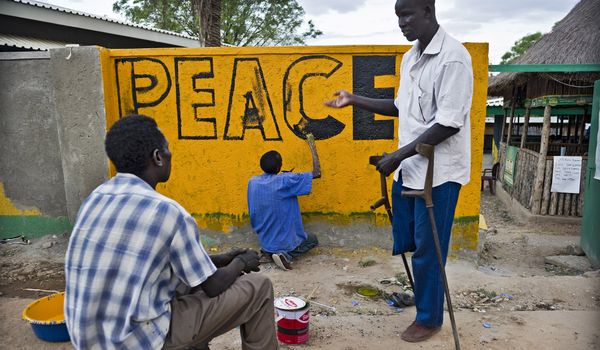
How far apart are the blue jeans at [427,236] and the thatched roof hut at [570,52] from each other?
21.4 ft

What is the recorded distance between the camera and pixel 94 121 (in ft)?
15.3

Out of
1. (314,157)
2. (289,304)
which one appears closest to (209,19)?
(314,157)

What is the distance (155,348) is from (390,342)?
64.0 inches

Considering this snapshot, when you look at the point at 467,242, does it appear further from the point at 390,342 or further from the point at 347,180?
the point at 390,342

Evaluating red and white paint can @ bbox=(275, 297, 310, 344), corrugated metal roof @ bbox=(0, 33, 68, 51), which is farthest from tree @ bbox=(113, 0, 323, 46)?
red and white paint can @ bbox=(275, 297, 310, 344)

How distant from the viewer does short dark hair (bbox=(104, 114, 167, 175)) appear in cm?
179

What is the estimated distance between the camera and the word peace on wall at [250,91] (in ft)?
14.6

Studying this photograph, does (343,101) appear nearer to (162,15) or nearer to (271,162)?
(271,162)

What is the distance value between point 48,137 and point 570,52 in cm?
827

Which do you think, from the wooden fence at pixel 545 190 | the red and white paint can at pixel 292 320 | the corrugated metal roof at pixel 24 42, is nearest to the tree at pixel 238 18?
the corrugated metal roof at pixel 24 42

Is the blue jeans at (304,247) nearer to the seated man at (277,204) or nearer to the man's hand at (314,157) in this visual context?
the seated man at (277,204)

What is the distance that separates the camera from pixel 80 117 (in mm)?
4672

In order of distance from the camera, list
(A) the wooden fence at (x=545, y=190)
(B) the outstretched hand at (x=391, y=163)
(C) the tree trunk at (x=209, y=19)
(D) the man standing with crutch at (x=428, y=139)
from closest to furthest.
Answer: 1. (D) the man standing with crutch at (x=428, y=139)
2. (B) the outstretched hand at (x=391, y=163)
3. (A) the wooden fence at (x=545, y=190)
4. (C) the tree trunk at (x=209, y=19)

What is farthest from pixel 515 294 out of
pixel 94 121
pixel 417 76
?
pixel 94 121
